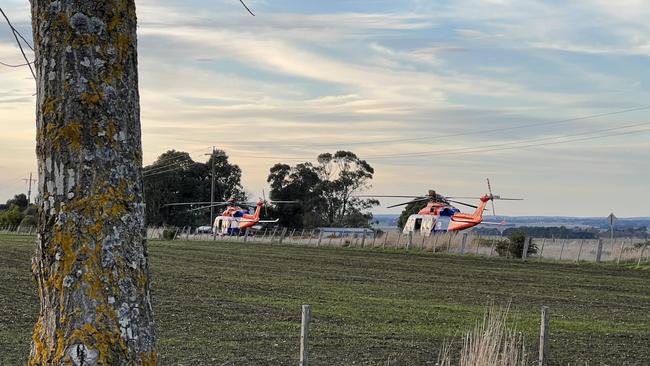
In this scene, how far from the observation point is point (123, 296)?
380 centimetres

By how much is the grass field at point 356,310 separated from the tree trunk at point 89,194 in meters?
8.48

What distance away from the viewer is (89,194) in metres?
3.85

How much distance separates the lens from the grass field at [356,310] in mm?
13820

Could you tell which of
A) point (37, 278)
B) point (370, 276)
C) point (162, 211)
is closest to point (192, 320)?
point (37, 278)

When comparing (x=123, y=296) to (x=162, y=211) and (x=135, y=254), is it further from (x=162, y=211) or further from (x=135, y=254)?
(x=162, y=211)

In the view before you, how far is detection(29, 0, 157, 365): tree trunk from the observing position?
12.4 ft

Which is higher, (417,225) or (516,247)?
(417,225)

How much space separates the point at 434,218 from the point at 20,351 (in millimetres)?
55943

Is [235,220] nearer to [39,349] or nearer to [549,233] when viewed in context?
[549,233]

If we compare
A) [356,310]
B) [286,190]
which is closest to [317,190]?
[286,190]

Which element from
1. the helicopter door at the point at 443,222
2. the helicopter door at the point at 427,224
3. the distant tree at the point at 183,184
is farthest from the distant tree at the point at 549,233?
the distant tree at the point at 183,184

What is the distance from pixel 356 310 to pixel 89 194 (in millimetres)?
16827

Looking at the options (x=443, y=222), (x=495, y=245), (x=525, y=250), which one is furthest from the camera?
(x=443, y=222)

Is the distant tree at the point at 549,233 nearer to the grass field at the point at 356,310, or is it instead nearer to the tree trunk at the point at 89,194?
the grass field at the point at 356,310
